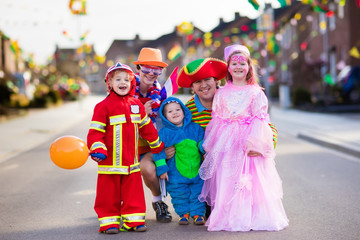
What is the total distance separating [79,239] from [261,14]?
23.1 m

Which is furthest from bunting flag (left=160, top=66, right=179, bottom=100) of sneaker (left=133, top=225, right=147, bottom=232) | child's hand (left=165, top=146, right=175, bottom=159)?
sneaker (left=133, top=225, right=147, bottom=232)

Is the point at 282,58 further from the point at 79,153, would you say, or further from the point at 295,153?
the point at 79,153

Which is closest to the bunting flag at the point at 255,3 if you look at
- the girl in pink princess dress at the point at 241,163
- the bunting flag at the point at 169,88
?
the bunting flag at the point at 169,88

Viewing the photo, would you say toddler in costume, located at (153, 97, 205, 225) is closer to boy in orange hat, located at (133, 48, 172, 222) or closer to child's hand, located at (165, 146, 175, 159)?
child's hand, located at (165, 146, 175, 159)

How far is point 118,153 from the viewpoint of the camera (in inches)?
204

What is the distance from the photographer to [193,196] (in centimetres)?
550

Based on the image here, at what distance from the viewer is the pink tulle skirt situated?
5.17 m

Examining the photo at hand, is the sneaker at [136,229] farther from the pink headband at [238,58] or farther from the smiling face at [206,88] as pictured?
the pink headband at [238,58]

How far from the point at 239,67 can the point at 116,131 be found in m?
1.41

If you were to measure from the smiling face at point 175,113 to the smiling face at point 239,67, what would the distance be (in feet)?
2.18

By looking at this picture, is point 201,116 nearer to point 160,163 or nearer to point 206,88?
point 206,88

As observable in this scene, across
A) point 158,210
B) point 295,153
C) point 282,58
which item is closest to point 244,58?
point 158,210

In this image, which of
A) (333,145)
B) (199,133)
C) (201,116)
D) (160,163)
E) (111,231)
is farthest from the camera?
(333,145)

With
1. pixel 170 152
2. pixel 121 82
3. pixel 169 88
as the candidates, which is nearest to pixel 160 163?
pixel 170 152
